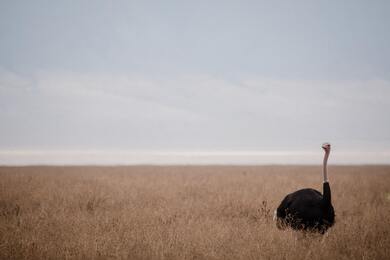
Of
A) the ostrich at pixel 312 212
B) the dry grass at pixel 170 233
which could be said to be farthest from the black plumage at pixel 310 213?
Answer: the dry grass at pixel 170 233

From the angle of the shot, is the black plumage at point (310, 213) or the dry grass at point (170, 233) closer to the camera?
the dry grass at point (170, 233)

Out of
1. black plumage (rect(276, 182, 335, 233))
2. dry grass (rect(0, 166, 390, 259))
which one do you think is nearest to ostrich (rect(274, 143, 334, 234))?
black plumage (rect(276, 182, 335, 233))

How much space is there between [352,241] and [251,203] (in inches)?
200

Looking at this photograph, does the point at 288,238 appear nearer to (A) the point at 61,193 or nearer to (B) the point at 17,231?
(B) the point at 17,231

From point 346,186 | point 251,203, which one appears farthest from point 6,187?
point 346,186

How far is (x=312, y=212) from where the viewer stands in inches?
321

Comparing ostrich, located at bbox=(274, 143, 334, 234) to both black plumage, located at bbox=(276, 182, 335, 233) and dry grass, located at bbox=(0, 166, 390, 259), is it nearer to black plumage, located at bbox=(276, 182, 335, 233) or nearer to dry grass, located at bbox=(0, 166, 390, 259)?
black plumage, located at bbox=(276, 182, 335, 233)

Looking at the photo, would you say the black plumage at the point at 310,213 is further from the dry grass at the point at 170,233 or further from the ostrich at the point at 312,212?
the dry grass at the point at 170,233

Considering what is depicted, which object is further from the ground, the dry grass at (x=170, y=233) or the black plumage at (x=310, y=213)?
the black plumage at (x=310, y=213)

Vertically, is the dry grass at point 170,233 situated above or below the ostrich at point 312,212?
below

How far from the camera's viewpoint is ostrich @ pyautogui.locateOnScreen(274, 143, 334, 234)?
317 inches

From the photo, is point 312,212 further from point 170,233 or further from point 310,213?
point 170,233

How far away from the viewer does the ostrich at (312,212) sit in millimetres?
8062

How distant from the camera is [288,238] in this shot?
7.68m
